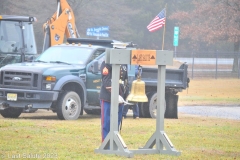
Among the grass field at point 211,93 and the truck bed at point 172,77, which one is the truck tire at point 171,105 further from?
the grass field at point 211,93

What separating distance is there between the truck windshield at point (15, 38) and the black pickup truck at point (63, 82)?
81.6 inches

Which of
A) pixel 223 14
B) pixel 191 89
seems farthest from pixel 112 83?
pixel 223 14

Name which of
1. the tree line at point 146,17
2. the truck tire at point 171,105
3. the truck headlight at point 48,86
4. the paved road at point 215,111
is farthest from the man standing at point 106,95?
the tree line at point 146,17

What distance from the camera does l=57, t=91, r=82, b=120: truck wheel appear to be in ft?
50.4

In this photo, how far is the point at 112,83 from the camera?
9422 millimetres

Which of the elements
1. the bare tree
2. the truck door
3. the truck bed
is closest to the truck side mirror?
the truck door

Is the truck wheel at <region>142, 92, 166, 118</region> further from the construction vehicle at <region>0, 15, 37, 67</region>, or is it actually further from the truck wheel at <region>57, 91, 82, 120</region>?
the construction vehicle at <region>0, 15, 37, 67</region>

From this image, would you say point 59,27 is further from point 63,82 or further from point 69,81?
point 63,82

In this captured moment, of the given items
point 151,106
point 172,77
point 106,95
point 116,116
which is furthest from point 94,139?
point 172,77

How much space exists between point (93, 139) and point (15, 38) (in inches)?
318

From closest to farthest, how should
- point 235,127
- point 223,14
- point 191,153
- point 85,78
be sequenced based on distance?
point 191,153
point 235,127
point 85,78
point 223,14

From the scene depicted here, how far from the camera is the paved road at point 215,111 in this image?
1930 centimetres

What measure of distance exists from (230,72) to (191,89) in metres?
11.2

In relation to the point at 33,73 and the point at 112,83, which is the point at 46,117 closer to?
the point at 33,73
